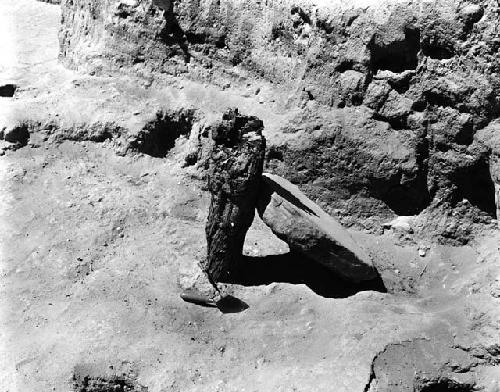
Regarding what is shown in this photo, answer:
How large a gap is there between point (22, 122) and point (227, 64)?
2478 mm

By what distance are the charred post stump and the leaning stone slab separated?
0.18m

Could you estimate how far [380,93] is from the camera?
26.1ft

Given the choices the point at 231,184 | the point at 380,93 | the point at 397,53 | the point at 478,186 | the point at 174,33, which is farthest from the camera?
the point at 174,33

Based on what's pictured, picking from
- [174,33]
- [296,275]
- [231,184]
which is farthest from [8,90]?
[296,275]

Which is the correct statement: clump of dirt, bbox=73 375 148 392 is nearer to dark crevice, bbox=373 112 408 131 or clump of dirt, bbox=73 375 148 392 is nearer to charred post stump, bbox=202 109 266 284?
charred post stump, bbox=202 109 266 284

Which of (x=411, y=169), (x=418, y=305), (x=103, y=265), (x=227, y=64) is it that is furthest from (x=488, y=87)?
(x=103, y=265)

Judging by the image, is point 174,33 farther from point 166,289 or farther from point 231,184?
point 166,289

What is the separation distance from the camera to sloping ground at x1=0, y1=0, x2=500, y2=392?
6410 mm

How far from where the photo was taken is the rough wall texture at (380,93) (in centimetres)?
738

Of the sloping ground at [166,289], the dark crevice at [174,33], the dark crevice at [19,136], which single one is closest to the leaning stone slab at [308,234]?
the sloping ground at [166,289]

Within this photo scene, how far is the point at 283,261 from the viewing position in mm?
7637

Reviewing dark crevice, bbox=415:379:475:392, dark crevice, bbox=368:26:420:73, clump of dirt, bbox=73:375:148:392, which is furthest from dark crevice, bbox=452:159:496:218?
clump of dirt, bbox=73:375:148:392

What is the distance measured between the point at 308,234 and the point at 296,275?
615mm

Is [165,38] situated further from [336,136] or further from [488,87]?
[488,87]
